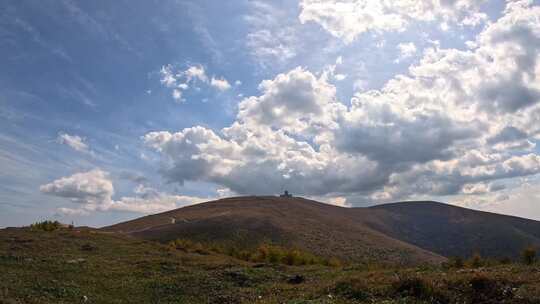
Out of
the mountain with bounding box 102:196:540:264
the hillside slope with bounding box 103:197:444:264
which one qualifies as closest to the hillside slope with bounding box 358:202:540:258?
the mountain with bounding box 102:196:540:264

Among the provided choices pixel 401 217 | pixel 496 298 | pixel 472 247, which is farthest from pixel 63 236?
pixel 401 217

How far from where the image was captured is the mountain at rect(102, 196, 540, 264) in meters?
70.1

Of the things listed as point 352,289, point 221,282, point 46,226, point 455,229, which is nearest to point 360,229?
point 455,229

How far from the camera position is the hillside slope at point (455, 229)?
9950 cm

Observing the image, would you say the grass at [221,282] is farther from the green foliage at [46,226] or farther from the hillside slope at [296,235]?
the hillside slope at [296,235]

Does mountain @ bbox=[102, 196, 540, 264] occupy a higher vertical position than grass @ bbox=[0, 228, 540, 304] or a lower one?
higher

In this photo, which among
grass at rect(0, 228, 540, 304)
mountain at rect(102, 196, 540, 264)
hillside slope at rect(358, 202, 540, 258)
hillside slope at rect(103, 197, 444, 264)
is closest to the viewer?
grass at rect(0, 228, 540, 304)

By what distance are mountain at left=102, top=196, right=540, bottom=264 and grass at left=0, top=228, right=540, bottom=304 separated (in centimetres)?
3350

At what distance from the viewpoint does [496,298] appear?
43.7 feet

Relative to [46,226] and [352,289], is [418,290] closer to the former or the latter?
[352,289]

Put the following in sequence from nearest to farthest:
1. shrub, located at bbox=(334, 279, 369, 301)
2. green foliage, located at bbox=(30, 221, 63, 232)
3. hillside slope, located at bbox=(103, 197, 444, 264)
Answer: shrub, located at bbox=(334, 279, 369, 301) → green foliage, located at bbox=(30, 221, 63, 232) → hillside slope, located at bbox=(103, 197, 444, 264)

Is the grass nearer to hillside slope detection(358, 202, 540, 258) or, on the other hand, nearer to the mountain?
the mountain

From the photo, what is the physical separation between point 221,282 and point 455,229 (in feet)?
366

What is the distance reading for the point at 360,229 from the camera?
94562mm
